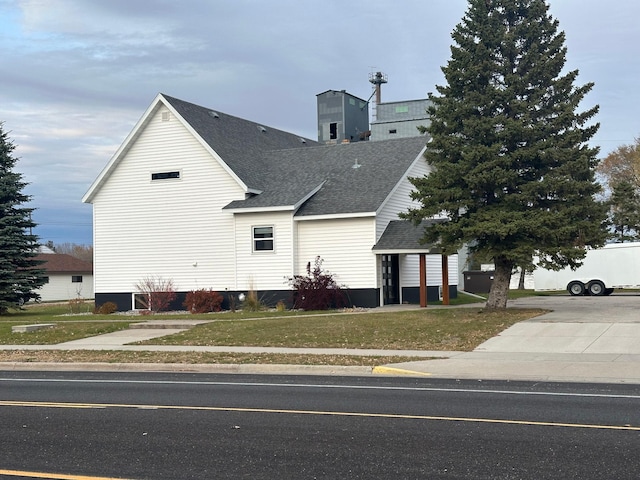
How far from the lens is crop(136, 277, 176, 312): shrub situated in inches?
1282

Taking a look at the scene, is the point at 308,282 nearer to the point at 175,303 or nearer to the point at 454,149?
the point at 175,303

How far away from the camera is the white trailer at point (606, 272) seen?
36.1 m

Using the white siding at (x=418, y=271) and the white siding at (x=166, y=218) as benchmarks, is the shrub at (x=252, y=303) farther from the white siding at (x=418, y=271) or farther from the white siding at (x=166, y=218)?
the white siding at (x=418, y=271)

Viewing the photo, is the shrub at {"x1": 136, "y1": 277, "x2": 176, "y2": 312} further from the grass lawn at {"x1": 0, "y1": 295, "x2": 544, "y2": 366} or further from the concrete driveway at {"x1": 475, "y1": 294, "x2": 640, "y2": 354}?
the concrete driveway at {"x1": 475, "y1": 294, "x2": 640, "y2": 354}

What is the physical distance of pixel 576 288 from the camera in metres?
37.7

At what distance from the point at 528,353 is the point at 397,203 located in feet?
50.8

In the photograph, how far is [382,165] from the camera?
33.5 meters

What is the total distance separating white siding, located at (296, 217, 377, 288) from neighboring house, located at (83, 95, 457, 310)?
1.7 inches

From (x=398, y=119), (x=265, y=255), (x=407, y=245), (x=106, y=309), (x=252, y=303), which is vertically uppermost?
(x=398, y=119)

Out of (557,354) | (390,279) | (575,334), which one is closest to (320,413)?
(557,354)

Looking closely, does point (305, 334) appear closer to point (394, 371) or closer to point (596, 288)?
point (394, 371)

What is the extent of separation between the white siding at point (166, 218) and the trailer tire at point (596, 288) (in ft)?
58.2

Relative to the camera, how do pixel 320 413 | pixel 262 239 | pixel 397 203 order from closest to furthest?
pixel 320 413 < pixel 262 239 < pixel 397 203

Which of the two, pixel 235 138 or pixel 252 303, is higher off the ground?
pixel 235 138
